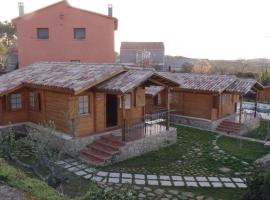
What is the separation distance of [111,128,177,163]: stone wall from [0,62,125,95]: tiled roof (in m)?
3.54

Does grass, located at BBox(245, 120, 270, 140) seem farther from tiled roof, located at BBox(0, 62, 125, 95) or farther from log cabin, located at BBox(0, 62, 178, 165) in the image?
tiled roof, located at BBox(0, 62, 125, 95)

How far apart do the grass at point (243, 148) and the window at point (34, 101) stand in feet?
35.3

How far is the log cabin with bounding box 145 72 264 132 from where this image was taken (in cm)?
2219

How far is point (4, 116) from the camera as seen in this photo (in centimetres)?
1833

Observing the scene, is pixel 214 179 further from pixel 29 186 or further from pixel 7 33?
pixel 7 33

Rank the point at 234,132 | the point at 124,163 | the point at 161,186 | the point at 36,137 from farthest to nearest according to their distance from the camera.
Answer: the point at 234,132
the point at 124,163
the point at 161,186
the point at 36,137

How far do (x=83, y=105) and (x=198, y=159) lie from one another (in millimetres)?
6290

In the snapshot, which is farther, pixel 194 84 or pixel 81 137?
pixel 194 84

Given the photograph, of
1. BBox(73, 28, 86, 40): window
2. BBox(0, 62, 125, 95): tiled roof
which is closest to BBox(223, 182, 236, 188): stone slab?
BBox(0, 62, 125, 95): tiled roof

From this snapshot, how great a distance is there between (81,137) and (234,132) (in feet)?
36.9

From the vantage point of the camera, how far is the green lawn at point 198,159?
14148mm

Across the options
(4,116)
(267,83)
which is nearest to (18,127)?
(4,116)

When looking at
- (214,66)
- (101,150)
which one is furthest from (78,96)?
(214,66)

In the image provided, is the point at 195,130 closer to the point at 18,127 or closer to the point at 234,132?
the point at 234,132
